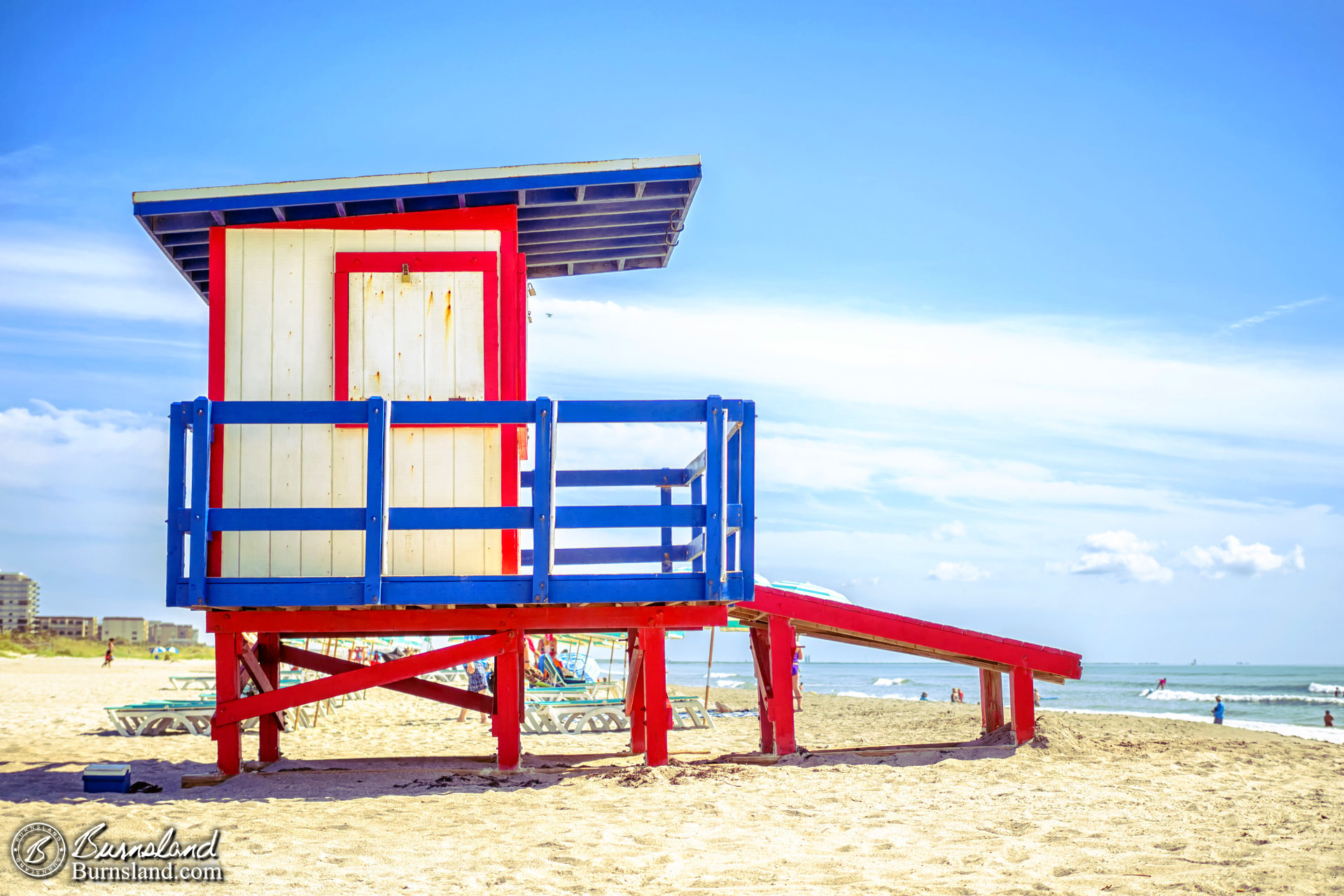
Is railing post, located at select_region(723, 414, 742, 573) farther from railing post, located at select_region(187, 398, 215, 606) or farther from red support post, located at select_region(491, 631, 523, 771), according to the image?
railing post, located at select_region(187, 398, 215, 606)

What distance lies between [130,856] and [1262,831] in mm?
6142

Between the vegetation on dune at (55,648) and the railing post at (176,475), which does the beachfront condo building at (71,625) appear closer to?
the vegetation on dune at (55,648)

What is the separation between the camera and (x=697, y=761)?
8.78 m

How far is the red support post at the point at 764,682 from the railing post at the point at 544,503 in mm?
2847

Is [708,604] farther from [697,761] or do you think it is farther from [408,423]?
[408,423]

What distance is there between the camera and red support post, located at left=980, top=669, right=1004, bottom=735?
1055cm

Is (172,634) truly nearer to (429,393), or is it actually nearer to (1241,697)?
(1241,697)

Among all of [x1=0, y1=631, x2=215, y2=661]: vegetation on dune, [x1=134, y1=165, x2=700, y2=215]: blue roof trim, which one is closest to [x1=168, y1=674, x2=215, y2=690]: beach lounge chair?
[x1=134, y1=165, x2=700, y2=215]: blue roof trim

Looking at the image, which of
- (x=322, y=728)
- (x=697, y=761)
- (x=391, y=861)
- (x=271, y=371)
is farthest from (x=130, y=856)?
(x=322, y=728)

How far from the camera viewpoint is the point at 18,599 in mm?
112312

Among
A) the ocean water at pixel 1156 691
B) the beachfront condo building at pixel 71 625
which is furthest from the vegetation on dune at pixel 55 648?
the beachfront condo building at pixel 71 625

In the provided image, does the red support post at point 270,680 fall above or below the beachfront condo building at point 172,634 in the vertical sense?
above

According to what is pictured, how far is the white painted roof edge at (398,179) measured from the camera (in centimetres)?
823

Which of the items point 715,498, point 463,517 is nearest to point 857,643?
point 715,498
